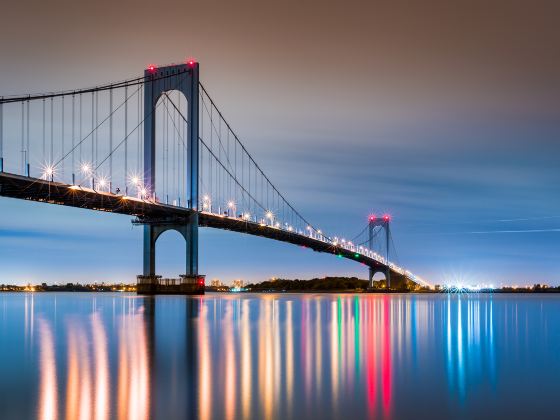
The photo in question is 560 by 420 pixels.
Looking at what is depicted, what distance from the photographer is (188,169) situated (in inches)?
2192

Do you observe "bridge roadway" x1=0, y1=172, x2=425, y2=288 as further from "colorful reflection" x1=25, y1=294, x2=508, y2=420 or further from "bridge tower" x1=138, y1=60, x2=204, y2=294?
"colorful reflection" x1=25, y1=294, x2=508, y2=420

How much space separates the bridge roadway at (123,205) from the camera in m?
42.0

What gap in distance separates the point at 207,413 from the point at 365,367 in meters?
5.23

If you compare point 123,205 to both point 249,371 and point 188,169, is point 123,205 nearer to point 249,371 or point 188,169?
point 188,169

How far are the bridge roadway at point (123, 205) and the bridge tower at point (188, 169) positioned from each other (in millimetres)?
796

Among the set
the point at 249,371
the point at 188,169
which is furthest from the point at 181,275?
the point at 249,371

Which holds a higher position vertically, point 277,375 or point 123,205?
point 123,205

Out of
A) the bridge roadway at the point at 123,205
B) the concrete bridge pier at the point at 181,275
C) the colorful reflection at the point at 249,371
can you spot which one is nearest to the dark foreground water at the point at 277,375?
the colorful reflection at the point at 249,371

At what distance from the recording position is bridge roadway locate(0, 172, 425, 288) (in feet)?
138

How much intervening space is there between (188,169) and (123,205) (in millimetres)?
6745

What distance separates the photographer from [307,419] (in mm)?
8758

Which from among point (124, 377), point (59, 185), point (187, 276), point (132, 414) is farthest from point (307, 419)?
point (187, 276)

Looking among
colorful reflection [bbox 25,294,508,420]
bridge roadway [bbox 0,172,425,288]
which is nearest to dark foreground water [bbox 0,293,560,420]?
colorful reflection [bbox 25,294,508,420]

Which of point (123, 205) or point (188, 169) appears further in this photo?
point (188, 169)
